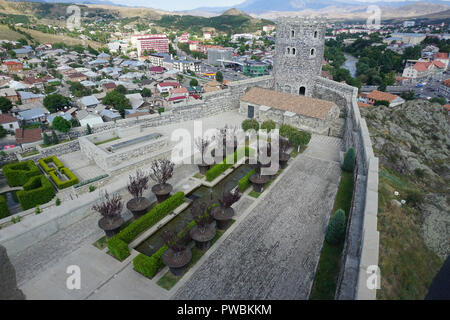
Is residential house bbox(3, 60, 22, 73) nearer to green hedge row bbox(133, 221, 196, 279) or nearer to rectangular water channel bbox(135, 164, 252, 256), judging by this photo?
rectangular water channel bbox(135, 164, 252, 256)

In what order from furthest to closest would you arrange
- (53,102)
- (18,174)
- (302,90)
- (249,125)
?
1. (53,102)
2. (302,90)
3. (249,125)
4. (18,174)

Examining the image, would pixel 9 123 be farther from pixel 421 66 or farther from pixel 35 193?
pixel 421 66

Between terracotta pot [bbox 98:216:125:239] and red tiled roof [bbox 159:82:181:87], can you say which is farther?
red tiled roof [bbox 159:82:181:87]

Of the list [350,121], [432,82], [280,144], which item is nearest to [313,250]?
[280,144]

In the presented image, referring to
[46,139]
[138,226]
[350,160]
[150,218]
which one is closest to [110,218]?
[138,226]

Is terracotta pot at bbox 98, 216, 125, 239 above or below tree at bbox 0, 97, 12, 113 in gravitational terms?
above

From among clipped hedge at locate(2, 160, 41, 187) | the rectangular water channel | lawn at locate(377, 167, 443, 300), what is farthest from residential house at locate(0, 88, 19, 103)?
lawn at locate(377, 167, 443, 300)

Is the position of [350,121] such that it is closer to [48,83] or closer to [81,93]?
[81,93]
